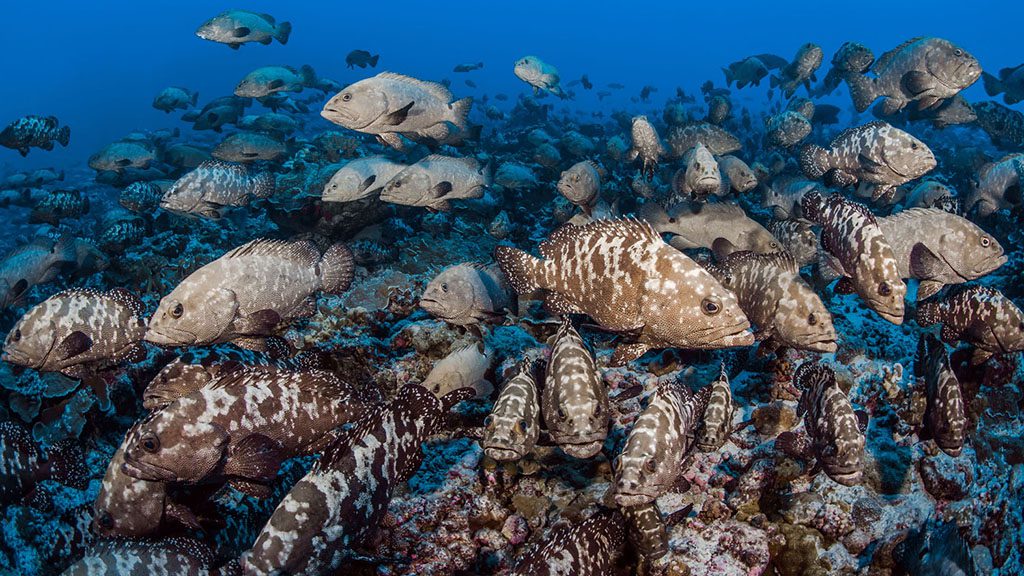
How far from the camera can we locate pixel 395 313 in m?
5.92

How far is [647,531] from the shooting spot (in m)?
3.44

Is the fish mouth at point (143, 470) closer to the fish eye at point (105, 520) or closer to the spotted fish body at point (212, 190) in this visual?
the fish eye at point (105, 520)

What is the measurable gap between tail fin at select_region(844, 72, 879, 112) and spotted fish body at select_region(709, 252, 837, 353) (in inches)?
260

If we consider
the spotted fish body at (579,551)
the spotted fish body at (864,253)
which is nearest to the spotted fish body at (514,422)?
the spotted fish body at (579,551)

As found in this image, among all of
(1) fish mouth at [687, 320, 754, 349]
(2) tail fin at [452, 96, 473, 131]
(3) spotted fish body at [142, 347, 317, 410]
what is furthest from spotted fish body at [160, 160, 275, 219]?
(1) fish mouth at [687, 320, 754, 349]

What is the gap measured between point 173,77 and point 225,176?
93.1 m

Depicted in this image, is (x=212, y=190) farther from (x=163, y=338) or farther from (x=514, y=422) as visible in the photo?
(x=514, y=422)

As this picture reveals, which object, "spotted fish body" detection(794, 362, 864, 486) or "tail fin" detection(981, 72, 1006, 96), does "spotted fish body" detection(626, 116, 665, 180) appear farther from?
"tail fin" detection(981, 72, 1006, 96)

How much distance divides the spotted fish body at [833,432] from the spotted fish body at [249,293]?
386cm

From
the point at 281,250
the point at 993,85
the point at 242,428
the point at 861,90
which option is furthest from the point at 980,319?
the point at 993,85

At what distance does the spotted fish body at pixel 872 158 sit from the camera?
5.96m

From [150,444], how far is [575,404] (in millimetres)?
2608

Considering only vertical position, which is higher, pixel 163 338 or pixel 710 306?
pixel 710 306

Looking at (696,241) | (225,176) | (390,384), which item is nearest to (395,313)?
(390,384)
